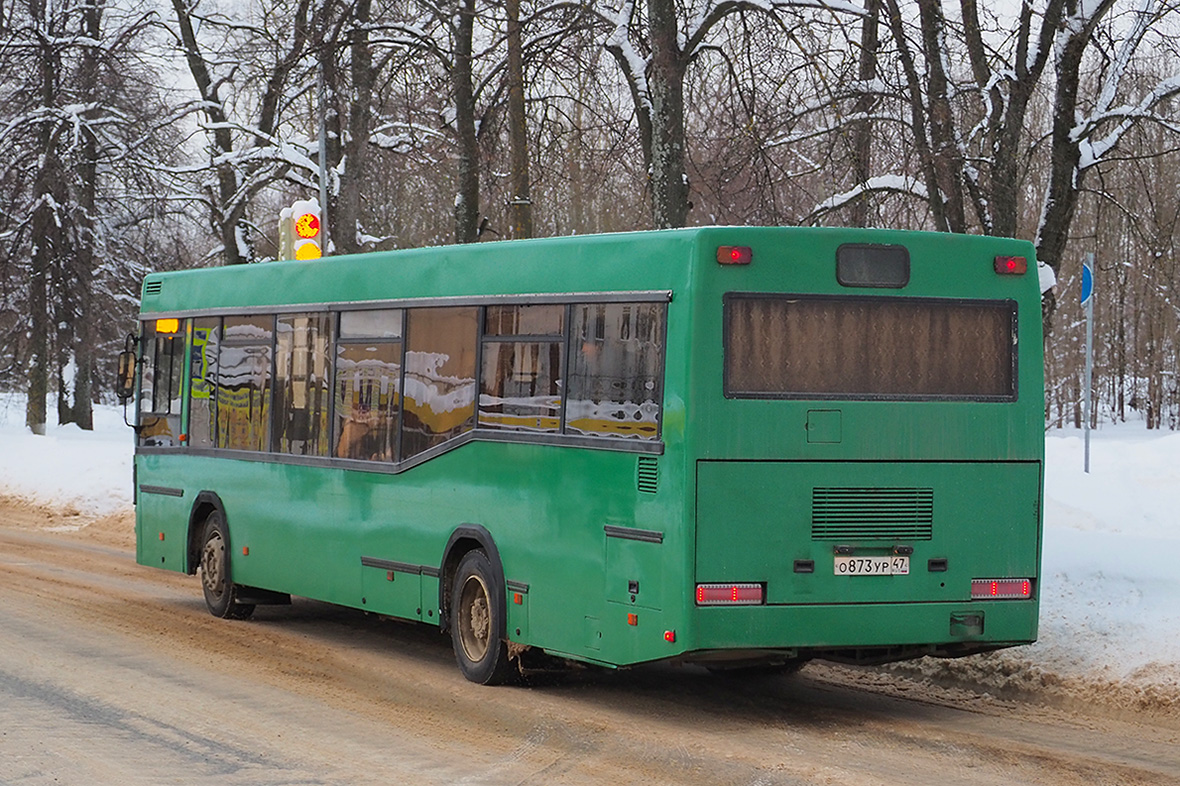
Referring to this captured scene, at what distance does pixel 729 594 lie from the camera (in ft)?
29.9

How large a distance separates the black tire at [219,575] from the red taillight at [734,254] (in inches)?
253

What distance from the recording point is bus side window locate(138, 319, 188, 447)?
1509 cm

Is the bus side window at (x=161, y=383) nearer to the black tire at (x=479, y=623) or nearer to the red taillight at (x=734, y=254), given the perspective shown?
→ the black tire at (x=479, y=623)

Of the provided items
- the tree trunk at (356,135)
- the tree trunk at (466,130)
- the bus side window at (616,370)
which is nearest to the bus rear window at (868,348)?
the bus side window at (616,370)

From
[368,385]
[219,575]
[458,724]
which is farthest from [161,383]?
[458,724]

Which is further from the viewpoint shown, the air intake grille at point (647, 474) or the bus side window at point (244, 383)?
the bus side window at point (244, 383)

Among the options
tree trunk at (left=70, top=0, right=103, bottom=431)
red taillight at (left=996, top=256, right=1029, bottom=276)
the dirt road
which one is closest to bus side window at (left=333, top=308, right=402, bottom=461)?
the dirt road

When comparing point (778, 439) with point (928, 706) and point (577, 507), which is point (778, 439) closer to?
point (577, 507)

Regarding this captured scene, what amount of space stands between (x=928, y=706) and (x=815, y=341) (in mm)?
2241

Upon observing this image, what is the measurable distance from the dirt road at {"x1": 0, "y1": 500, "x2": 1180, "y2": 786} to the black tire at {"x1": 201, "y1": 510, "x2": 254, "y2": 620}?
3.02 ft

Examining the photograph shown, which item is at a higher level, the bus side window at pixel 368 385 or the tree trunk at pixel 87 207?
the tree trunk at pixel 87 207

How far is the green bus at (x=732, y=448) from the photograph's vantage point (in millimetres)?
9172

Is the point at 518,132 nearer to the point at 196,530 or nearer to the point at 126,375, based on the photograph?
the point at 126,375

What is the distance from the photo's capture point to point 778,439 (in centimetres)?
926
